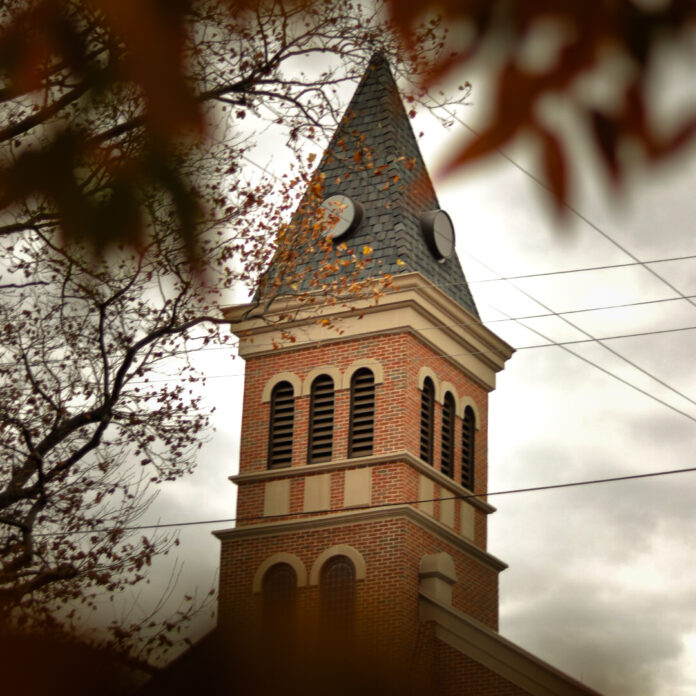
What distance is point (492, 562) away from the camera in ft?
96.4

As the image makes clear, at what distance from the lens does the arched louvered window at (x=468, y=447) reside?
3002 centimetres

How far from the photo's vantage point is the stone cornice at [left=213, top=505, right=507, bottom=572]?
26500 mm

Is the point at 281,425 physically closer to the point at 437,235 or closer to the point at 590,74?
the point at 437,235

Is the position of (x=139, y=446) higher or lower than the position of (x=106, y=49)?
higher

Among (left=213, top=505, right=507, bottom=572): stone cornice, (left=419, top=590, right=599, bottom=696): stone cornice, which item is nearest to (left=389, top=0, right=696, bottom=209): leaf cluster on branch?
(left=419, top=590, right=599, bottom=696): stone cornice

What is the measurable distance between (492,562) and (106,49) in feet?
93.5

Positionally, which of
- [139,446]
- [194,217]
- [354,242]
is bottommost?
[194,217]

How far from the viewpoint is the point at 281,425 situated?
1139 inches

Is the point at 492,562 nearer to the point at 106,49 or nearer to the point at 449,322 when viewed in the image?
the point at 449,322

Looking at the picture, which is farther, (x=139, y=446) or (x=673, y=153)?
(x=139, y=446)

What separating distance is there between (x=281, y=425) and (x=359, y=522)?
331cm

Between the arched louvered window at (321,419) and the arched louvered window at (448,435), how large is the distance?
2633 mm

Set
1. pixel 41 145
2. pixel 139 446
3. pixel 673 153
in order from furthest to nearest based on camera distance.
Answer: pixel 139 446 < pixel 41 145 < pixel 673 153

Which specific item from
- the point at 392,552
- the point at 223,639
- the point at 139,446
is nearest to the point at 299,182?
the point at 139,446
